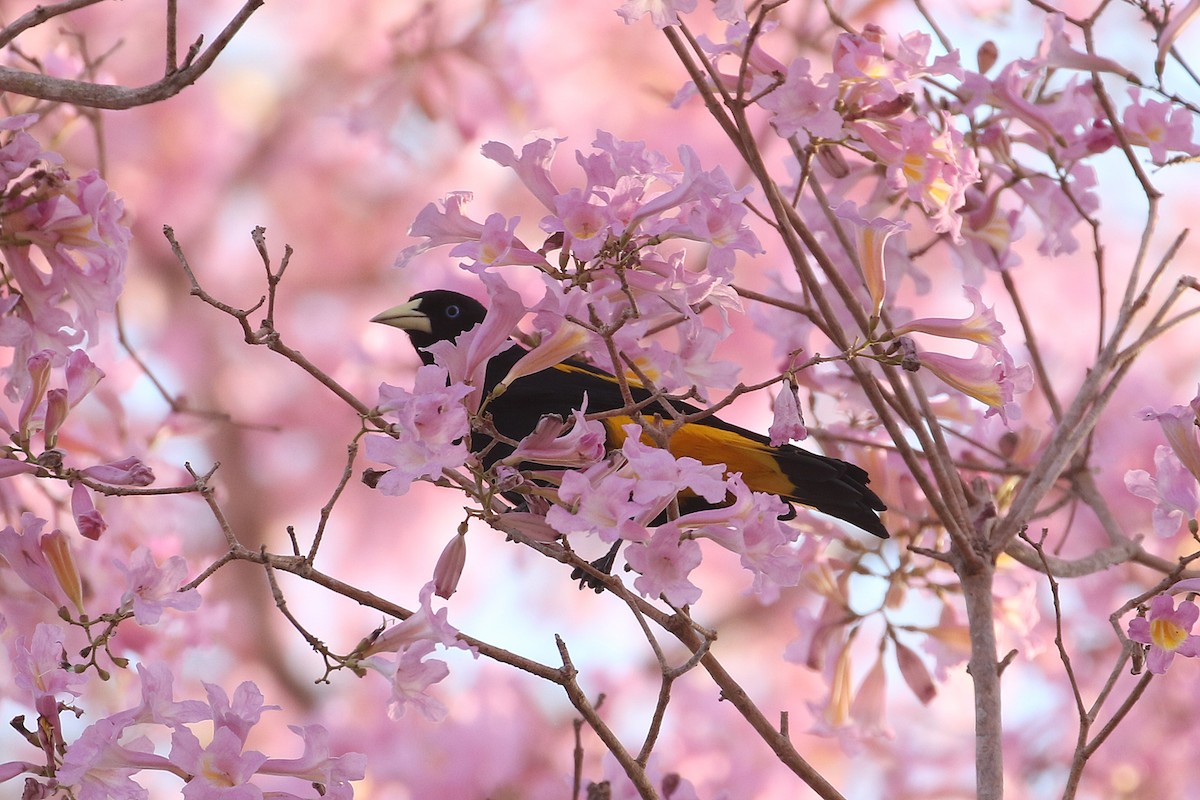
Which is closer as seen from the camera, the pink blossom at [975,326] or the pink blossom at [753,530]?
the pink blossom at [753,530]

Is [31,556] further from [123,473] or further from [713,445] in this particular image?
[713,445]

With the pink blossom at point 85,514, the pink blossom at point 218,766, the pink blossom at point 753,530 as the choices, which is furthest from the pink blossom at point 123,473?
the pink blossom at point 753,530

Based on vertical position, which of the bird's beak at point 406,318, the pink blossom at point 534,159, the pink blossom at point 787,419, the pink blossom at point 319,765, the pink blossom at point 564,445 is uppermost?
the bird's beak at point 406,318

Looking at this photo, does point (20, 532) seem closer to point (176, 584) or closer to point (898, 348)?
point (176, 584)

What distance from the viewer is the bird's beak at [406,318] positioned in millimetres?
3266

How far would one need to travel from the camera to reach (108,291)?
2145mm

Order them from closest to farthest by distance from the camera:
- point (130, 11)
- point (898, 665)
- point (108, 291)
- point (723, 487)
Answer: point (723, 487)
point (108, 291)
point (898, 665)
point (130, 11)

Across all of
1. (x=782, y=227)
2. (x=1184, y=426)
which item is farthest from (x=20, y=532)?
(x=1184, y=426)

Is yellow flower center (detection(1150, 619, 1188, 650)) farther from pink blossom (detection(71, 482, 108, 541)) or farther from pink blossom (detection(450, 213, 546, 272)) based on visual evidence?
pink blossom (detection(71, 482, 108, 541))

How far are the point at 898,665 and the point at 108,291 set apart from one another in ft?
6.24

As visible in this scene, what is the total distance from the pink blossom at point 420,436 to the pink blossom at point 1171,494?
104 centimetres

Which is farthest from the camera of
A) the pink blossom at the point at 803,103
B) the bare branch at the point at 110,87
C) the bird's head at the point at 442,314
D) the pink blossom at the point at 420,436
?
the bird's head at the point at 442,314

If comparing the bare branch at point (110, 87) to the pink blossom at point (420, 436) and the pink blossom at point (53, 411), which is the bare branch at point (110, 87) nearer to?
the pink blossom at point (53, 411)

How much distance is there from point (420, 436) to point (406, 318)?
1724 millimetres
